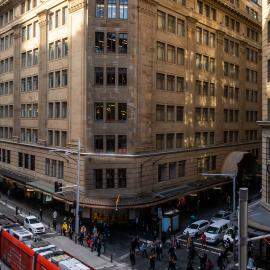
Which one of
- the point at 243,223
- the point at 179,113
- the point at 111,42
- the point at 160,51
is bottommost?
the point at 243,223

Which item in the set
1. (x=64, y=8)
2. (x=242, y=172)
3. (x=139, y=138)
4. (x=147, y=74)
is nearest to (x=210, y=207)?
(x=242, y=172)

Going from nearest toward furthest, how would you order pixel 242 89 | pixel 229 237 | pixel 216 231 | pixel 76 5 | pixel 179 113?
pixel 229 237 → pixel 216 231 → pixel 76 5 → pixel 179 113 → pixel 242 89

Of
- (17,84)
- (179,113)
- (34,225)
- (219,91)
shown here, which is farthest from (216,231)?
(17,84)

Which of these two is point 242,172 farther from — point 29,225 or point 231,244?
point 29,225

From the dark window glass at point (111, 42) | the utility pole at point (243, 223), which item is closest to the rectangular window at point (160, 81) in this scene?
the dark window glass at point (111, 42)

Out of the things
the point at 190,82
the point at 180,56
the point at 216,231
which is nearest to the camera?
the point at 216,231

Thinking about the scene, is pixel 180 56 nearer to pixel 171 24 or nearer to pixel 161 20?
pixel 171 24

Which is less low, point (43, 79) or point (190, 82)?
point (43, 79)

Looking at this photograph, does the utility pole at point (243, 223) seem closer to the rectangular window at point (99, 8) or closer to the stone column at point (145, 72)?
the stone column at point (145, 72)

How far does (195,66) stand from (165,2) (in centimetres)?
941

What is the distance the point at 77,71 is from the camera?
140ft

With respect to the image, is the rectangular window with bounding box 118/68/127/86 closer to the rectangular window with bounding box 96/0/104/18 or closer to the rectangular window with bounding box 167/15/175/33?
the rectangular window with bounding box 96/0/104/18

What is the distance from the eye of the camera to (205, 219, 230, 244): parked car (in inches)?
1423

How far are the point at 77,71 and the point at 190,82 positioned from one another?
1499 cm
